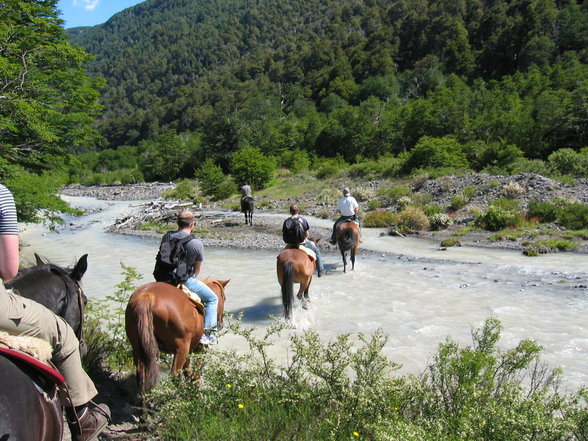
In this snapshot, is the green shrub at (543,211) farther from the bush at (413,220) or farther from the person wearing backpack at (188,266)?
the person wearing backpack at (188,266)

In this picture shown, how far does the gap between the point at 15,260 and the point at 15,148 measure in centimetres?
1186

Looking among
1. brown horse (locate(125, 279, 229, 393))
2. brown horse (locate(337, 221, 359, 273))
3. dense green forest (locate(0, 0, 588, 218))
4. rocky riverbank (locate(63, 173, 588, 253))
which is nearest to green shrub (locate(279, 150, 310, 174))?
dense green forest (locate(0, 0, 588, 218))

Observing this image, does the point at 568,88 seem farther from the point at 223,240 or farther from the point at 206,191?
Result: the point at 223,240

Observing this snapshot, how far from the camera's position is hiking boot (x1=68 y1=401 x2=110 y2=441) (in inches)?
122

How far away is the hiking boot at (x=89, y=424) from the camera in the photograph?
122 inches

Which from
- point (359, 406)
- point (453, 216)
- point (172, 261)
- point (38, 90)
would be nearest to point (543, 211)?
point (453, 216)

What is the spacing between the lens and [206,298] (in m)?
5.42

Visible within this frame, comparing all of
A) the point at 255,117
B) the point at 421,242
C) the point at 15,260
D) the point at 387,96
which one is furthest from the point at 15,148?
the point at 387,96

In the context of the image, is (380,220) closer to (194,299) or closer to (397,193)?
(397,193)

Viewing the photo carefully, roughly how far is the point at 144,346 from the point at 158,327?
301mm

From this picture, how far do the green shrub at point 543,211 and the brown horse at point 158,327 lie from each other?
56.2 ft

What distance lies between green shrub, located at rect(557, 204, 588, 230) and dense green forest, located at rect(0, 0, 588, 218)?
30.9ft

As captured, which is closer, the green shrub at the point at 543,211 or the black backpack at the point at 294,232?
the black backpack at the point at 294,232

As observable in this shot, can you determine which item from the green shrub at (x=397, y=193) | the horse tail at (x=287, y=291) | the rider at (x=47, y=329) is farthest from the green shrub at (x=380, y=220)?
the rider at (x=47, y=329)
